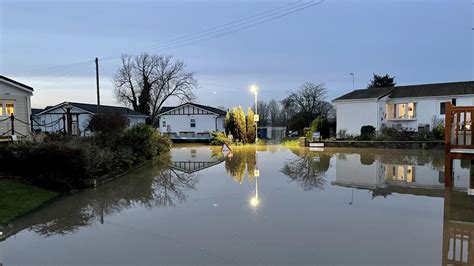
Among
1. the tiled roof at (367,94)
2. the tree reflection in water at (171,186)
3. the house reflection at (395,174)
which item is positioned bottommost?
the tree reflection in water at (171,186)

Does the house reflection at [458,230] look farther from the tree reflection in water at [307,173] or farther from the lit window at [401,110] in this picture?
the lit window at [401,110]

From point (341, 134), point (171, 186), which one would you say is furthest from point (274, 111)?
point (171, 186)

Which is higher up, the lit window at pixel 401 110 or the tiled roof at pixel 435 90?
the tiled roof at pixel 435 90

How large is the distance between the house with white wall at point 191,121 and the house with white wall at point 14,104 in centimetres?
1900

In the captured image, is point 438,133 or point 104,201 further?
point 438,133

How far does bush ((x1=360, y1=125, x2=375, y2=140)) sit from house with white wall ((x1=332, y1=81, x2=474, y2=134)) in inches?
58.3

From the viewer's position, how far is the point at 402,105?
2872cm

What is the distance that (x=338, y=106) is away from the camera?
29.4 m

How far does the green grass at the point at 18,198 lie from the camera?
719cm

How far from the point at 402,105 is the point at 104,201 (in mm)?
26484

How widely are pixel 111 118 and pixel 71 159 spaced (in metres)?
6.73

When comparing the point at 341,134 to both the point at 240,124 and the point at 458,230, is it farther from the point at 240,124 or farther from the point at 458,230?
the point at 458,230

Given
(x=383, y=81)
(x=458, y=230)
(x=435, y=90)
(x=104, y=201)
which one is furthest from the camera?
(x=383, y=81)

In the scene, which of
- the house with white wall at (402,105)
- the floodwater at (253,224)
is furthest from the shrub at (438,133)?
the floodwater at (253,224)
